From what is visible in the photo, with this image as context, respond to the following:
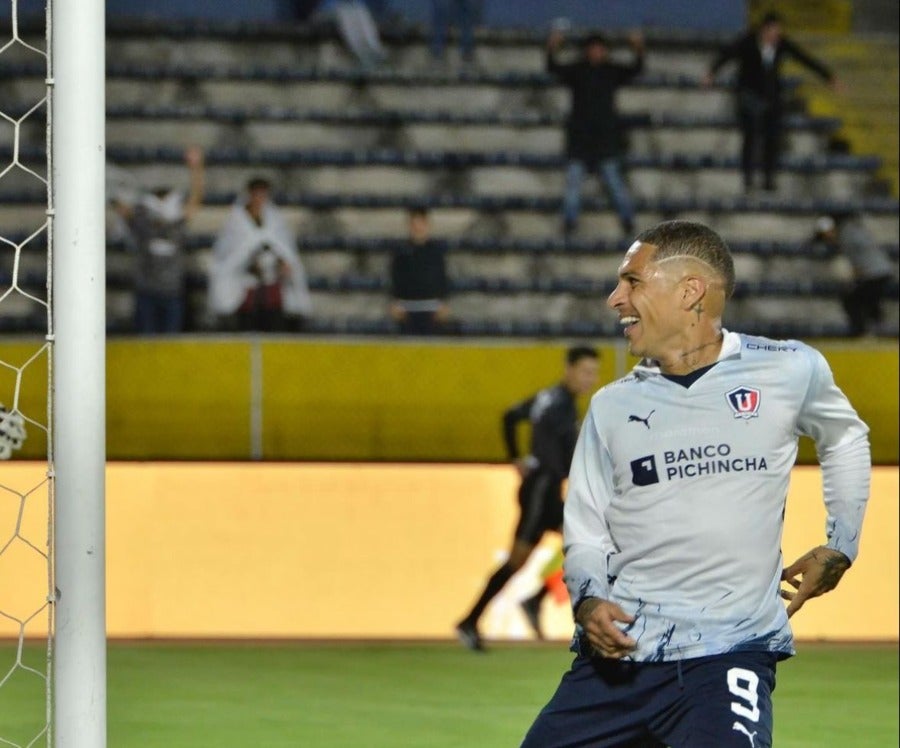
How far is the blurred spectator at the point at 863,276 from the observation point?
54.5 feet

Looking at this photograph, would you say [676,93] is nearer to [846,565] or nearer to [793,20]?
[793,20]

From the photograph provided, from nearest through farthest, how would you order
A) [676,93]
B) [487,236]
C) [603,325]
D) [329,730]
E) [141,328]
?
[329,730]
[141,328]
[603,325]
[487,236]
[676,93]

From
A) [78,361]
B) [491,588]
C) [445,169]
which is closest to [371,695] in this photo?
[491,588]

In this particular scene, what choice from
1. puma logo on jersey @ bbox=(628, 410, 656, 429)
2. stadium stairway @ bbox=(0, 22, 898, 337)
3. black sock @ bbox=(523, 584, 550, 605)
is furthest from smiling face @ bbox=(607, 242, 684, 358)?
stadium stairway @ bbox=(0, 22, 898, 337)

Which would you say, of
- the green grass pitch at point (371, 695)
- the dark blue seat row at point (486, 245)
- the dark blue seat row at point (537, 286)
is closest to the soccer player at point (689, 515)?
the green grass pitch at point (371, 695)

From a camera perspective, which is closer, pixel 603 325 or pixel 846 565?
pixel 846 565

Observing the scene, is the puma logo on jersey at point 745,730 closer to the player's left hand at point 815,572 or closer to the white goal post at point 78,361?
the player's left hand at point 815,572

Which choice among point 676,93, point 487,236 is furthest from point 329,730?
point 676,93

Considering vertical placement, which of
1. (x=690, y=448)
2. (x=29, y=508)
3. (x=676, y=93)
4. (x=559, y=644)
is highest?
(x=676, y=93)

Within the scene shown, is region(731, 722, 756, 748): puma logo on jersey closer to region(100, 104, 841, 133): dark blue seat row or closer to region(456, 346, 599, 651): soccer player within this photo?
region(456, 346, 599, 651): soccer player

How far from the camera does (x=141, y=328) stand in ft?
49.3

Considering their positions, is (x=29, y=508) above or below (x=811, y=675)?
above

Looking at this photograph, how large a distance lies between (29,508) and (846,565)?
270 inches

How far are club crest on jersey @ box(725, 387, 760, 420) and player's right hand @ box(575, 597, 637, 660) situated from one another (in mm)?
498
